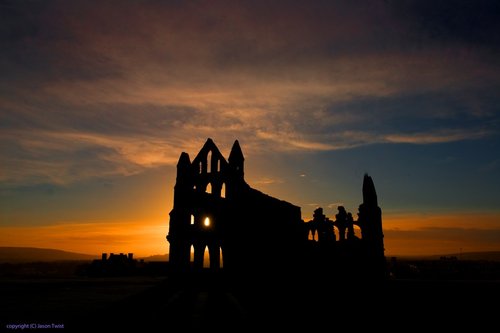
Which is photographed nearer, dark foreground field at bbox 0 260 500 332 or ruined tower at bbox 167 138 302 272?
dark foreground field at bbox 0 260 500 332

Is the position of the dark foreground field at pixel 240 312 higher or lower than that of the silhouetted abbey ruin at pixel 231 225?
lower

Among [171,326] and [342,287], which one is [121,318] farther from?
[342,287]

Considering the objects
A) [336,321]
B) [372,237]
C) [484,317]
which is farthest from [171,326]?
[372,237]

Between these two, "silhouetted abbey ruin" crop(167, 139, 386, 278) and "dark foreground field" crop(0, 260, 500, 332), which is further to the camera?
"silhouetted abbey ruin" crop(167, 139, 386, 278)

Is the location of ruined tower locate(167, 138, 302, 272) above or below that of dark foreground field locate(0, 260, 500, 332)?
above

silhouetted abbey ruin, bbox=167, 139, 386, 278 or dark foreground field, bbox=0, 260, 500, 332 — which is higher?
silhouetted abbey ruin, bbox=167, 139, 386, 278

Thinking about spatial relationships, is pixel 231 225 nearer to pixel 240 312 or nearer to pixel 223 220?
pixel 223 220

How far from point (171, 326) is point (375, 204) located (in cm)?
2005

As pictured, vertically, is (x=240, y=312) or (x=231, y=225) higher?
(x=231, y=225)

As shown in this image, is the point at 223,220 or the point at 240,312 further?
the point at 223,220

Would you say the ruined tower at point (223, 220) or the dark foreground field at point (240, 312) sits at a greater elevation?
the ruined tower at point (223, 220)

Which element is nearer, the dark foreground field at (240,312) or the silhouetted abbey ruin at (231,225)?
the dark foreground field at (240,312)

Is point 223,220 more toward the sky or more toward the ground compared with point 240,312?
more toward the sky

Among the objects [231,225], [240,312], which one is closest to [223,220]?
[231,225]
